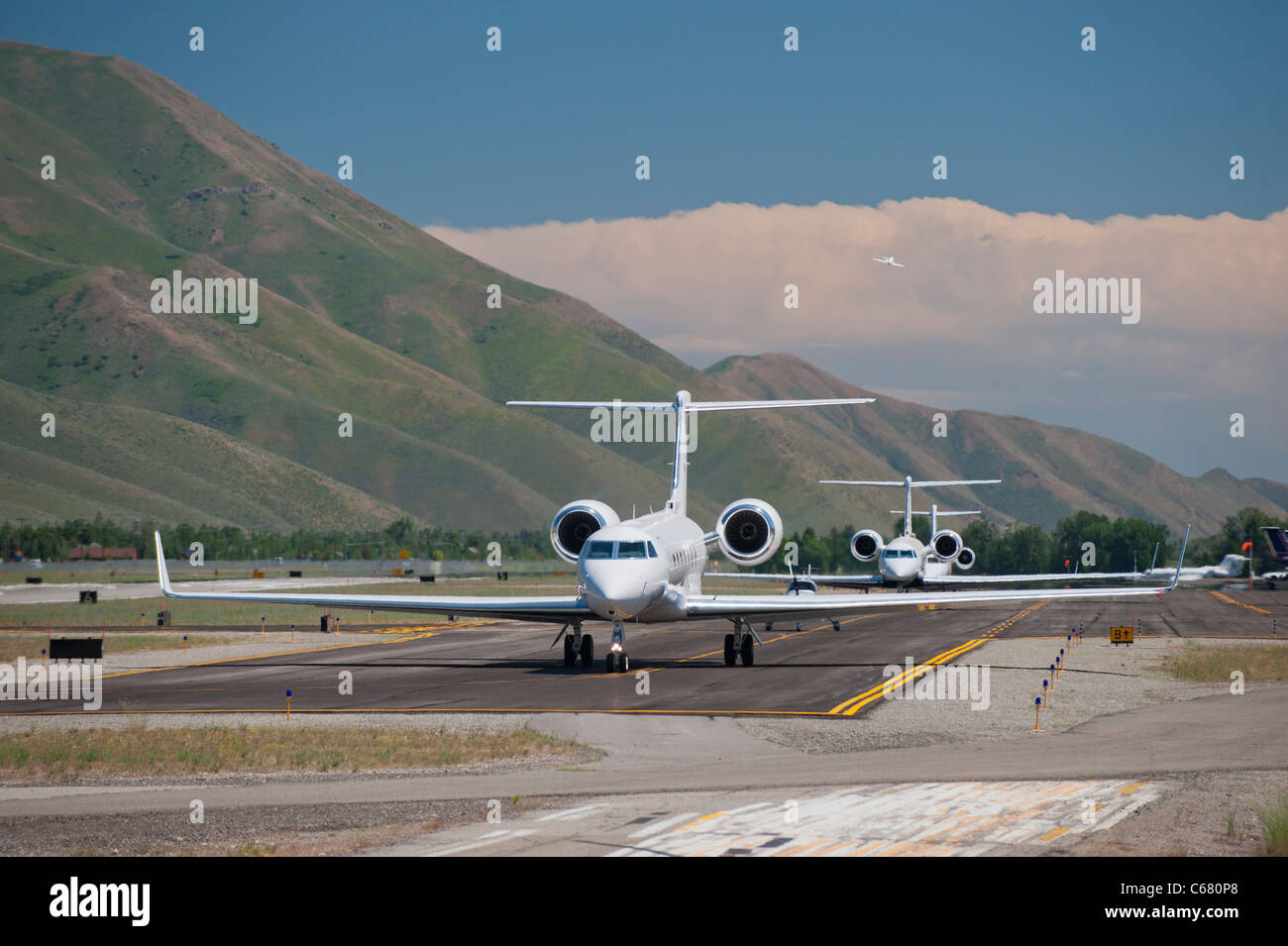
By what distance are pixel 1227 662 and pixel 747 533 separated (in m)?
15.4

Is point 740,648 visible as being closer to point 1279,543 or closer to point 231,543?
point 1279,543

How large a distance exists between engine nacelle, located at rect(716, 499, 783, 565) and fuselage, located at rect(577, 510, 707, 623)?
13.9 feet

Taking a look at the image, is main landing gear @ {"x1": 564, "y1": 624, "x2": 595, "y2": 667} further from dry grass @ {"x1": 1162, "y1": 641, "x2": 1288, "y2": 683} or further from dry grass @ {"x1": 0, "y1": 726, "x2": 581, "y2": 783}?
dry grass @ {"x1": 1162, "y1": 641, "x2": 1288, "y2": 683}

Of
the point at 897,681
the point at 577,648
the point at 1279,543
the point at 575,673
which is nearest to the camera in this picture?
the point at 897,681

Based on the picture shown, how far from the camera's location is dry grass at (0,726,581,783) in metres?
20.7

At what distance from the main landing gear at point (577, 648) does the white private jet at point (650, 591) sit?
0.14 ft

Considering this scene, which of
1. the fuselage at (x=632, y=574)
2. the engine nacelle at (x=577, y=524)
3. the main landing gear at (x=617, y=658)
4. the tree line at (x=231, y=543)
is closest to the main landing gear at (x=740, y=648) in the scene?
the fuselage at (x=632, y=574)

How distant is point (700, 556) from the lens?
40.1 m

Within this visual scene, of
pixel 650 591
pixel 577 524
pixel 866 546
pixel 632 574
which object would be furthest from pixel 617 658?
pixel 866 546

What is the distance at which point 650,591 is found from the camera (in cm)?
3328

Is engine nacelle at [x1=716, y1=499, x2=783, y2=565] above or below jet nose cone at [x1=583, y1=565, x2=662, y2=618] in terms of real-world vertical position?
above

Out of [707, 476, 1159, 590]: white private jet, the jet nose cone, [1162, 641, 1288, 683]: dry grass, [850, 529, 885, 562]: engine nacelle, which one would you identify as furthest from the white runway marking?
[850, 529, 885, 562]: engine nacelle
